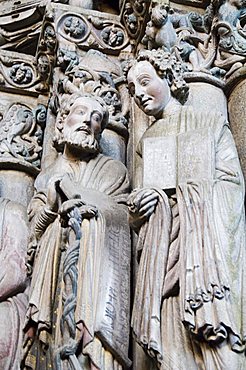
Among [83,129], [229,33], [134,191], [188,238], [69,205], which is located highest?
[229,33]

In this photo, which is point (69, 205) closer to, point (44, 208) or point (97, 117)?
point (44, 208)

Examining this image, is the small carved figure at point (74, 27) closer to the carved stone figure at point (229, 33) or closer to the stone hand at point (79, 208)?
the carved stone figure at point (229, 33)

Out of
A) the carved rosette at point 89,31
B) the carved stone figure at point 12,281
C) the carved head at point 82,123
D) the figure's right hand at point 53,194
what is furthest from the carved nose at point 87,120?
the carved rosette at point 89,31

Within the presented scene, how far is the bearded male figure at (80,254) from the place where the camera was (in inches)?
126

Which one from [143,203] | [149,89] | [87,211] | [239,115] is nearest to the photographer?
[143,203]

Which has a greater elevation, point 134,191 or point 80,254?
point 134,191

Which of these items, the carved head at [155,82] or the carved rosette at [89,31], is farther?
the carved rosette at [89,31]

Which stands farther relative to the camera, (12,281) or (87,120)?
(12,281)

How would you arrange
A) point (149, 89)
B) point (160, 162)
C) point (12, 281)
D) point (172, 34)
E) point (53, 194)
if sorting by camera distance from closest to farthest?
point (160, 162), point (149, 89), point (53, 194), point (172, 34), point (12, 281)

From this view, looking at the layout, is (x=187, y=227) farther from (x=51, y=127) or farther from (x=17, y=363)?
(x=51, y=127)

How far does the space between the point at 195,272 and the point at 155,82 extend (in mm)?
989

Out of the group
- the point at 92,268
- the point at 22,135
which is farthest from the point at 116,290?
the point at 22,135

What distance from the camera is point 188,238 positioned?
3025 millimetres

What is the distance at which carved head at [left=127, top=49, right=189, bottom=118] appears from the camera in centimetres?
356
